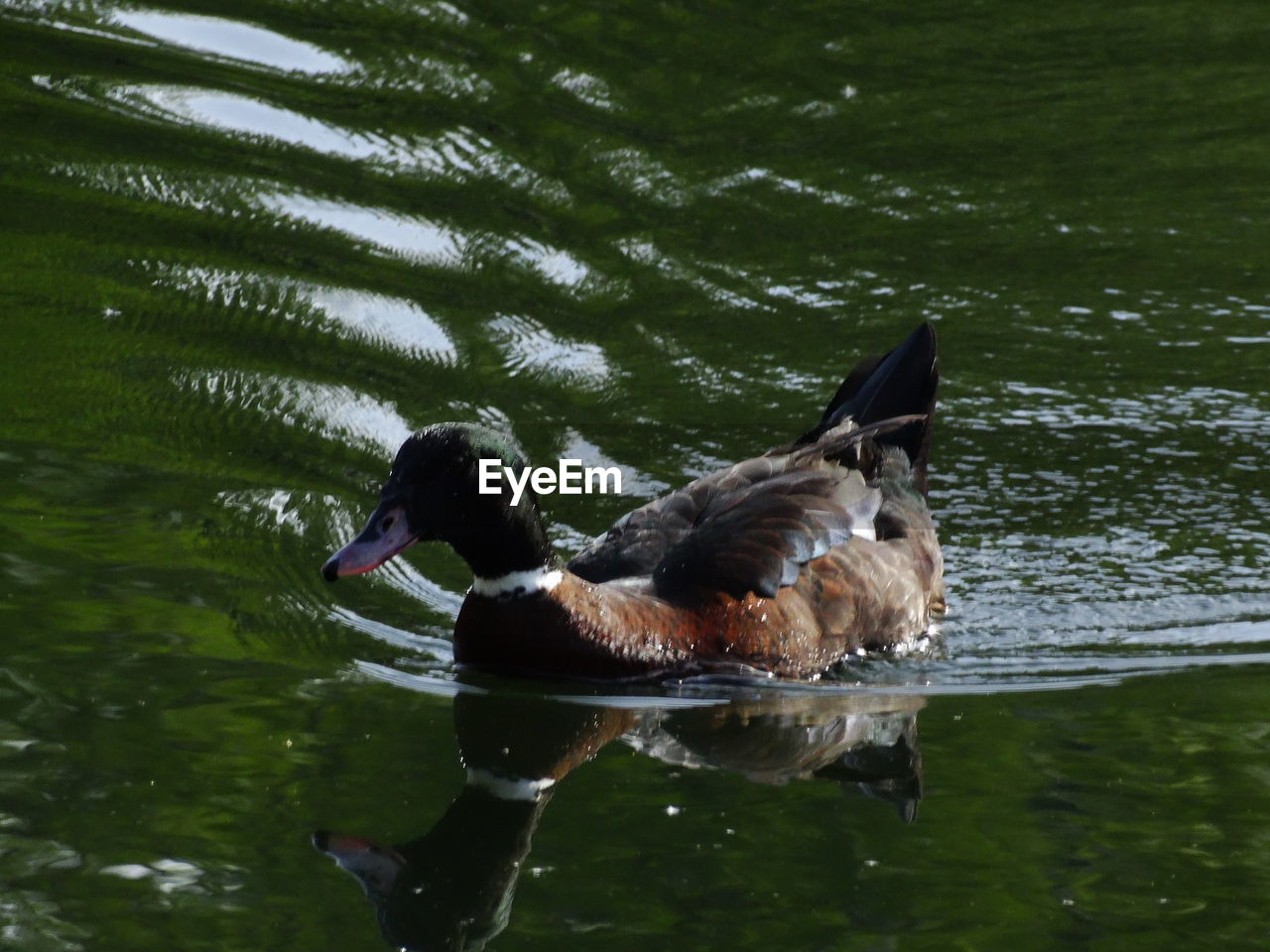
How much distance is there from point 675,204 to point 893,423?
14.5 ft

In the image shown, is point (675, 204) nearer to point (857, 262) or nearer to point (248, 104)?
point (857, 262)

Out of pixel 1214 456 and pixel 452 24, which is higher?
pixel 452 24

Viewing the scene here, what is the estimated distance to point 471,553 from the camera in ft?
22.1

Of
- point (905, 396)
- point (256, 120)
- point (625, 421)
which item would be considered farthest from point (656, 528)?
point (256, 120)

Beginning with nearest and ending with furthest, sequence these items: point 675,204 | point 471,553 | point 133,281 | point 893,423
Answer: point 471,553 < point 893,423 < point 133,281 < point 675,204

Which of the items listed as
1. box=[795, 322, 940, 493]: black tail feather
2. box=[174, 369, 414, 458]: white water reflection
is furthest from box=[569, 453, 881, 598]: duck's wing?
box=[174, 369, 414, 458]: white water reflection

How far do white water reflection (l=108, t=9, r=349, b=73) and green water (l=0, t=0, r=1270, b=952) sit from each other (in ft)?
0.12

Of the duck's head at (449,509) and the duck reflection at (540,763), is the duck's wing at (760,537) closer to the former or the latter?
the duck reflection at (540,763)

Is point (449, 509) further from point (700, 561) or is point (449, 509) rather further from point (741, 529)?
point (741, 529)

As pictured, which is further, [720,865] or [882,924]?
[720,865]

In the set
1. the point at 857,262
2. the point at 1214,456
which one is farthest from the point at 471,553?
the point at 857,262

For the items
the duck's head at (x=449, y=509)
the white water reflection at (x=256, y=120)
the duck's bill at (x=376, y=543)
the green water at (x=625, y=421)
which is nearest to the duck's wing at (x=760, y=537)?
the green water at (x=625, y=421)

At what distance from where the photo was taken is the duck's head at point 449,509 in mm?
6523

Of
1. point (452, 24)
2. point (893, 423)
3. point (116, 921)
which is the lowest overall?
point (116, 921)
